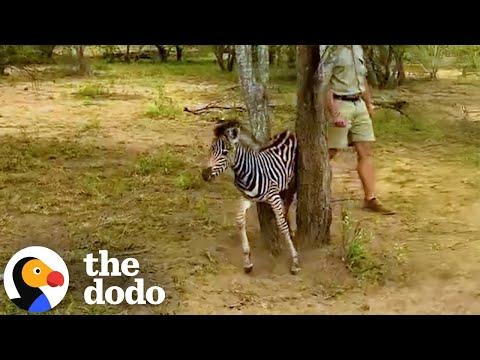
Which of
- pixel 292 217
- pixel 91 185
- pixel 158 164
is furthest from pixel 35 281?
pixel 292 217

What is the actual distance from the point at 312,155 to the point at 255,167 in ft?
0.88

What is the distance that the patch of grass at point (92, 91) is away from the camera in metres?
3.95

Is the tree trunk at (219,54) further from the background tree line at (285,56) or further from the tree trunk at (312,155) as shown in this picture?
the tree trunk at (312,155)

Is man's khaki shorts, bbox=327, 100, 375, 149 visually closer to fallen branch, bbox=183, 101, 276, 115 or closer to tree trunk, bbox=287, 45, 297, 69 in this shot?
tree trunk, bbox=287, 45, 297, 69

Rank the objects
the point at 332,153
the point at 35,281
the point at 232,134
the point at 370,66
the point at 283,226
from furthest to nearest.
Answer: the point at 370,66
the point at 332,153
the point at 283,226
the point at 232,134
the point at 35,281

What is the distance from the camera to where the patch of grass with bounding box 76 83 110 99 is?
395 cm

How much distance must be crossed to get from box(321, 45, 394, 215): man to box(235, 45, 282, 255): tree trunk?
29 centimetres

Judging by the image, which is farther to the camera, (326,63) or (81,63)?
(81,63)

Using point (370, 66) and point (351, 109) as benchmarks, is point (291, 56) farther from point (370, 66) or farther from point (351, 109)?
point (370, 66)

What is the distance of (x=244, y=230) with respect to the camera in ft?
12.1

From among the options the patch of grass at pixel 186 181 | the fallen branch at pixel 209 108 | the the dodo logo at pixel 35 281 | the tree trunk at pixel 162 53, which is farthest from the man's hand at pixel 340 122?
the the dodo logo at pixel 35 281

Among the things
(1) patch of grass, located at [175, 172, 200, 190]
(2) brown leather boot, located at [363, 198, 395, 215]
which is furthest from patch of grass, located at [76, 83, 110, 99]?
(2) brown leather boot, located at [363, 198, 395, 215]

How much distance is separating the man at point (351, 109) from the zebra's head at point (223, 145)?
18.3 inches
